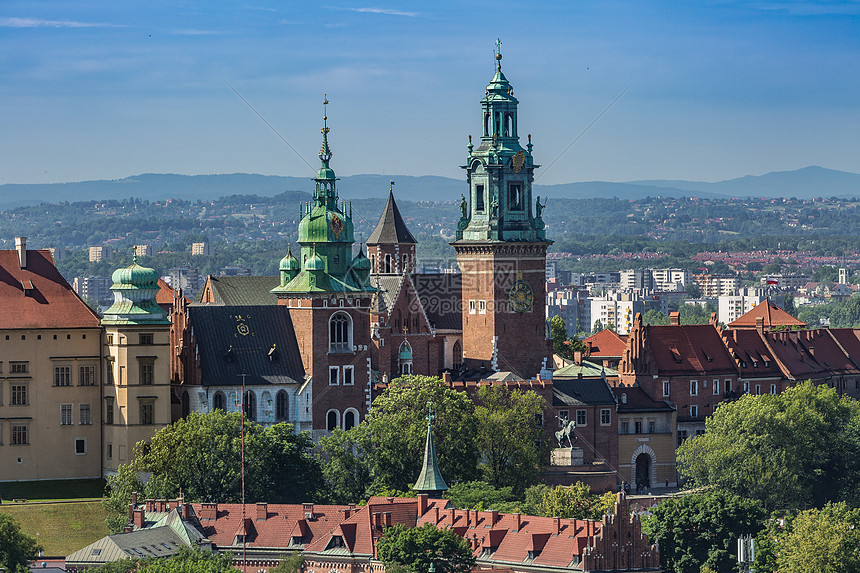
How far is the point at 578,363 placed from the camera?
536 feet

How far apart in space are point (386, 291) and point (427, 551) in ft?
170

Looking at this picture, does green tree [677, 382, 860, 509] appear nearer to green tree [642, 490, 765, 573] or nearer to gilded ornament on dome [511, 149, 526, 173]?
green tree [642, 490, 765, 573]

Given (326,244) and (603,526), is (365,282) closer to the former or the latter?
(326,244)

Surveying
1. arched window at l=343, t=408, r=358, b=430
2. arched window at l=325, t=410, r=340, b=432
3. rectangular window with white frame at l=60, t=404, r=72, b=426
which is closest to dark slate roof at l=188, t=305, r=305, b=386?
arched window at l=325, t=410, r=340, b=432

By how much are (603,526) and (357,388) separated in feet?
115

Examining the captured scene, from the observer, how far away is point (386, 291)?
152500mm

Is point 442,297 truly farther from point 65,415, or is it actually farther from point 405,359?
point 65,415

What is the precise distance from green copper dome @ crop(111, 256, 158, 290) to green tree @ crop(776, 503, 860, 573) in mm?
40929

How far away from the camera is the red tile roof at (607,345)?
184000 mm

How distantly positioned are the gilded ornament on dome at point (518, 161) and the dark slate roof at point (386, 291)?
11456 mm

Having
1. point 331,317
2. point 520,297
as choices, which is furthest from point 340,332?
point 520,297

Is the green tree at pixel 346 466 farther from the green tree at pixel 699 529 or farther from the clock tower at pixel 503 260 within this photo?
the clock tower at pixel 503 260

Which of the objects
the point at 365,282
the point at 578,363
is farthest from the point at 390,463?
the point at 578,363

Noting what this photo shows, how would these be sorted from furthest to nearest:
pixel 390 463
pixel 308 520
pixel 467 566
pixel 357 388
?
pixel 357 388 → pixel 390 463 → pixel 308 520 → pixel 467 566
